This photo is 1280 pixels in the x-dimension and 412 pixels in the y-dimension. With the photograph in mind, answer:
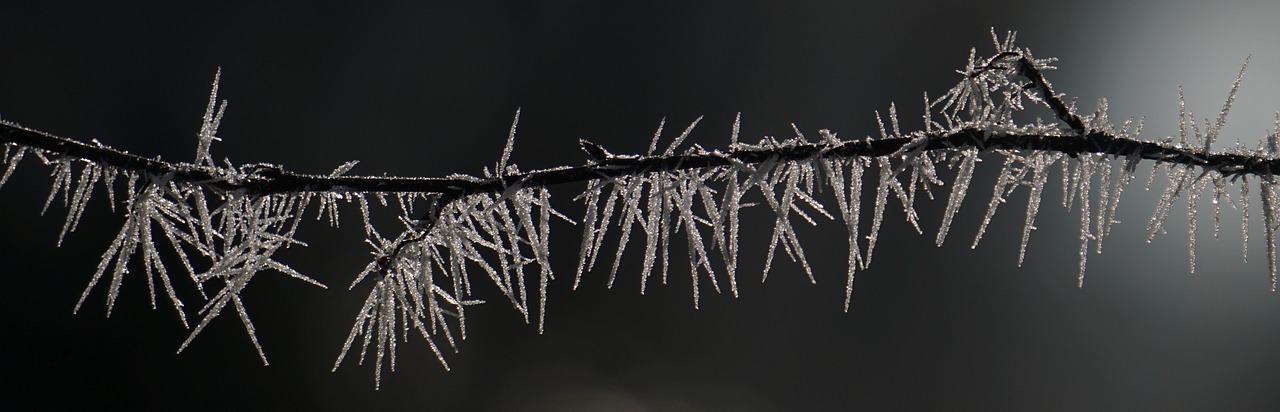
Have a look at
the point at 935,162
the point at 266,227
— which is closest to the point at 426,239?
the point at 266,227

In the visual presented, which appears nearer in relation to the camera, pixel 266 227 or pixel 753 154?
pixel 753 154

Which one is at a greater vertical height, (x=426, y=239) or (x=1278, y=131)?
(x=1278, y=131)

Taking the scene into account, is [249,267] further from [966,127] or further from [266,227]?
[966,127]

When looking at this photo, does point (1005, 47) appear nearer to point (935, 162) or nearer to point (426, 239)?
point (935, 162)

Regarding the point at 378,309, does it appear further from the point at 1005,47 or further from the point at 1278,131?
the point at 1278,131

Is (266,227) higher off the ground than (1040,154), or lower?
lower

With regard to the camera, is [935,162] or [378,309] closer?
[935,162]

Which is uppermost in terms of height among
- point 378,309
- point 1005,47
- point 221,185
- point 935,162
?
point 1005,47

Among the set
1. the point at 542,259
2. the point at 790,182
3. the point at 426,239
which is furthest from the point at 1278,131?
the point at 426,239
